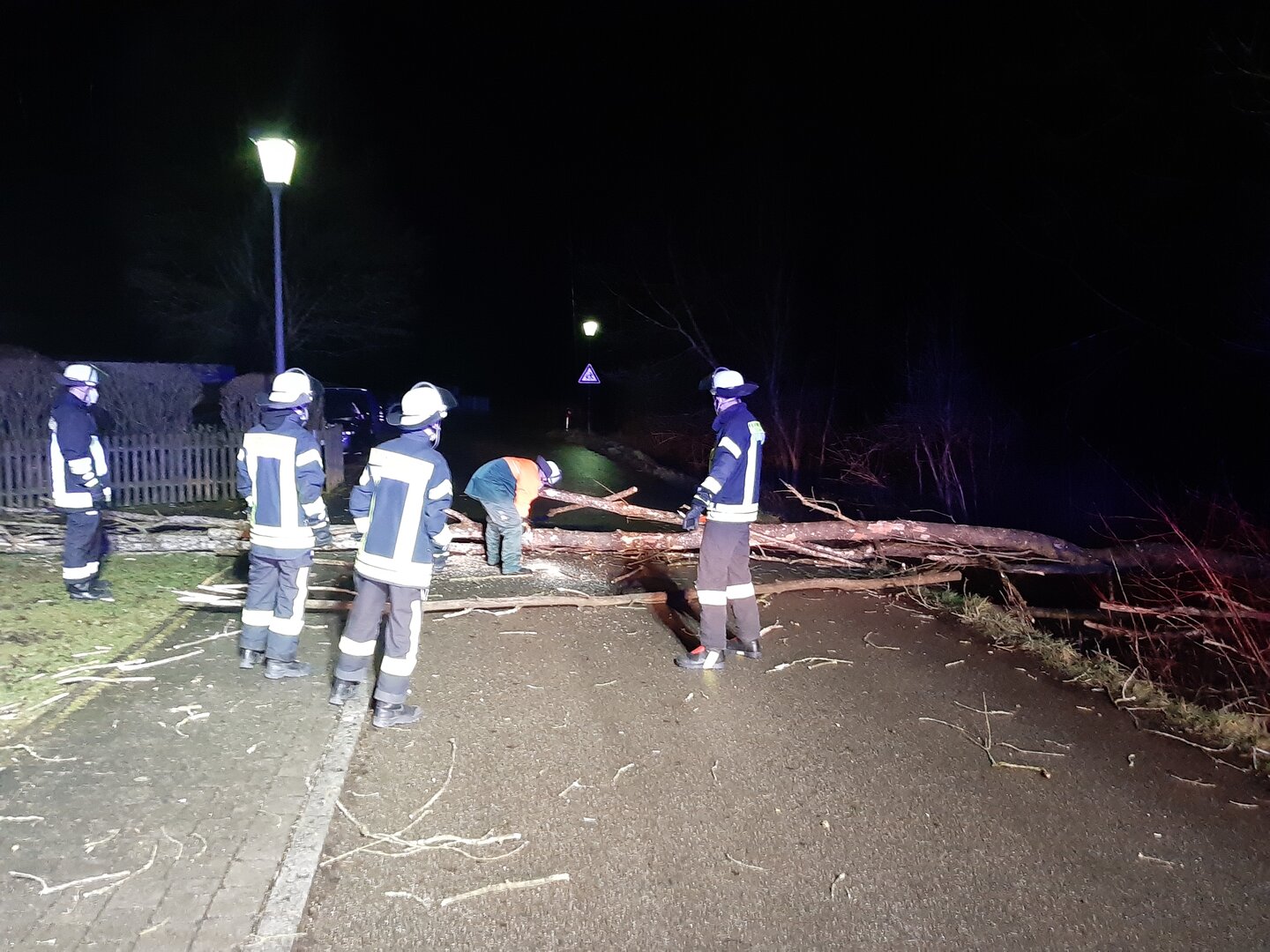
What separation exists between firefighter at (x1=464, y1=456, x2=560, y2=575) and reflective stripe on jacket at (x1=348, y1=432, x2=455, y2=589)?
10.6 feet

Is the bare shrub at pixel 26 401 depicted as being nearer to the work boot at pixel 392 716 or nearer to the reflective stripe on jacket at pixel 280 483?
the reflective stripe on jacket at pixel 280 483

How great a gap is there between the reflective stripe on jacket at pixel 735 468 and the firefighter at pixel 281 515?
259 cm

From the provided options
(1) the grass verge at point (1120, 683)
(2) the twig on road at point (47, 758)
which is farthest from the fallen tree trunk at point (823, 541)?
(2) the twig on road at point (47, 758)

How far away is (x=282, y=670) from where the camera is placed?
5410 millimetres

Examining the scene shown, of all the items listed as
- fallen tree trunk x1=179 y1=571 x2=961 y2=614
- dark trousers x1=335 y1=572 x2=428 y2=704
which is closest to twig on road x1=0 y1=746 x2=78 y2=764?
dark trousers x1=335 y1=572 x2=428 y2=704

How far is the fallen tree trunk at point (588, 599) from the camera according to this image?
7.12 m

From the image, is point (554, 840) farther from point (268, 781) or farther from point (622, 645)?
point (622, 645)

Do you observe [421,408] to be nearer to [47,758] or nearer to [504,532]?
[47,758]

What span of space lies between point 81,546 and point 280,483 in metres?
2.82

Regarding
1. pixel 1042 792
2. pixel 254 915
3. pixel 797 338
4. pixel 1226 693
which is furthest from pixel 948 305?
pixel 254 915

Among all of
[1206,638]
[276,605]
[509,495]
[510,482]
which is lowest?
[1206,638]

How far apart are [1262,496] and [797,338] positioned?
12.0 meters

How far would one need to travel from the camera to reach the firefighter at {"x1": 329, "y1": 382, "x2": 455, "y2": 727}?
4770 mm

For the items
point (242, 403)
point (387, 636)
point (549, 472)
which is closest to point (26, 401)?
point (242, 403)
